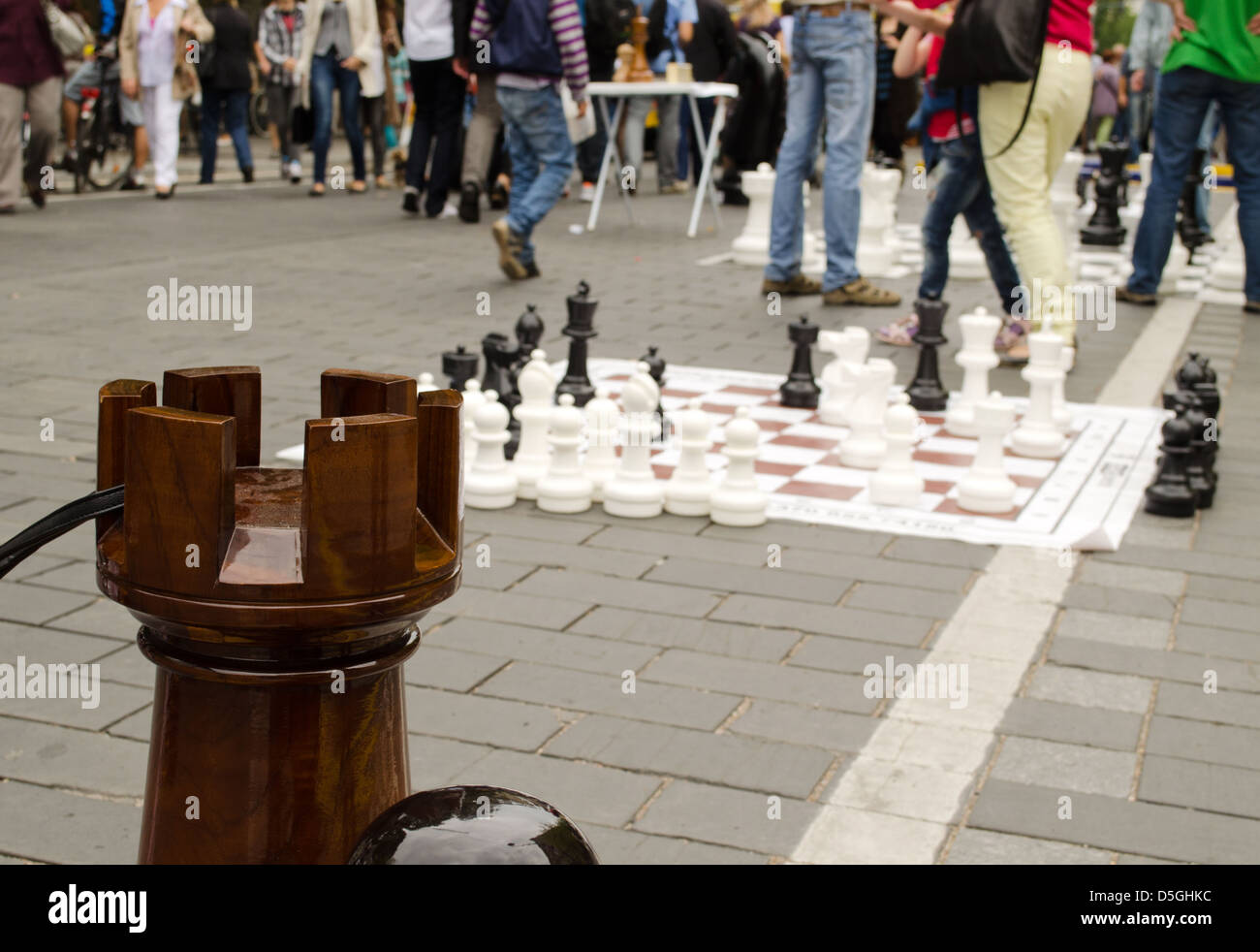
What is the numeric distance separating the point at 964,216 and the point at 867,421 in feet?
7.18

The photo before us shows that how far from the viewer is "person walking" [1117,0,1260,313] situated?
7227 millimetres

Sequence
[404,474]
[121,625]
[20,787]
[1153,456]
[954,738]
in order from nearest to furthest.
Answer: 1. [404,474]
2. [20,787]
3. [954,738]
4. [121,625]
5. [1153,456]

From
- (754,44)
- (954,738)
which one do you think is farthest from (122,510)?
(754,44)

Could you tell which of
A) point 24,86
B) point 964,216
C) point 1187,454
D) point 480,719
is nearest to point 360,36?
point 24,86

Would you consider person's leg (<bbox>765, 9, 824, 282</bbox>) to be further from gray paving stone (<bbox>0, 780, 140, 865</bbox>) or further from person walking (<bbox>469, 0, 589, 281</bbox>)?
gray paving stone (<bbox>0, 780, 140, 865</bbox>)

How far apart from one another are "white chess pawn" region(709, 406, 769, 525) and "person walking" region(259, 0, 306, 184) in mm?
10217

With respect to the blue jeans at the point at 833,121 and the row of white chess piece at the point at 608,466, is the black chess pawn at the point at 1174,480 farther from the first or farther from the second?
the blue jeans at the point at 833,121

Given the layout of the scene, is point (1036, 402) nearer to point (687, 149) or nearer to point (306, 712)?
point (306, 712)

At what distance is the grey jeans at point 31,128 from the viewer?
9.98m

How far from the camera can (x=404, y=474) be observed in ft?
3.22

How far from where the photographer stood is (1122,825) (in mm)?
2434

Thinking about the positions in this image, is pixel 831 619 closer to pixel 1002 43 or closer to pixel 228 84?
pixel 1002 43

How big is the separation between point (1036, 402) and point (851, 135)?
9.66 feet
